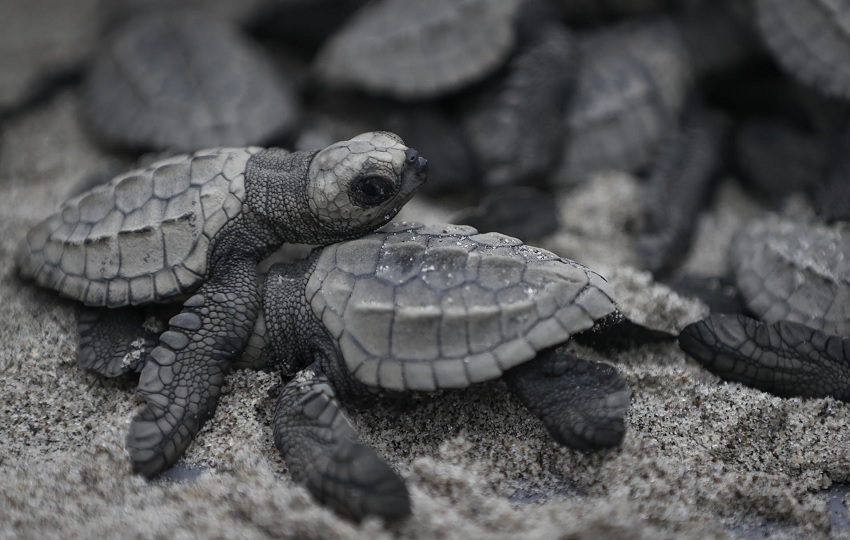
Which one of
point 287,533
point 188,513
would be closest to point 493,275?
point 287,533

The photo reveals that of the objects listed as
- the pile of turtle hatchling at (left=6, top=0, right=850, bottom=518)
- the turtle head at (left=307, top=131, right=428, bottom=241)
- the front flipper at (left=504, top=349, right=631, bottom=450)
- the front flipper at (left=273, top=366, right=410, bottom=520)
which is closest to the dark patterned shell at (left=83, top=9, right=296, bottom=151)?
the pile of turtle hatchling at (left=6, top=0, right=850, bottom=518)

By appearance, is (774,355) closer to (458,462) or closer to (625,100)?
(458,462)

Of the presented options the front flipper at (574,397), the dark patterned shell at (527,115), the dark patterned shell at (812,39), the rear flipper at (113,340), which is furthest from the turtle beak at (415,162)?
the dark patterned shell at (812,39)

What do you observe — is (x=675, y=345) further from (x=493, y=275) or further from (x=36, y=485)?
(x=36, y=485)

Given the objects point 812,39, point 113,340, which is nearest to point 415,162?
point 113,340

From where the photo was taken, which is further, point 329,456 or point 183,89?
point 183,89

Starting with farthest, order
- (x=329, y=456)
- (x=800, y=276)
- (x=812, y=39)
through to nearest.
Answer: (x=812, y=39), (x=800, y=276), (x=329, y=456)

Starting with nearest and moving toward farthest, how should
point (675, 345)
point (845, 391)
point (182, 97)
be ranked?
point (845, 391), point (675, 345), point (182, 97)

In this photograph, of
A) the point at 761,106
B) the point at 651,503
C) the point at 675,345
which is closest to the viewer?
the point at 651,503
